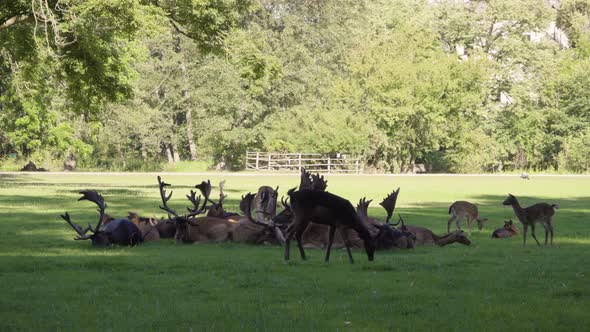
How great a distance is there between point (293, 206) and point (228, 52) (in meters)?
23.8

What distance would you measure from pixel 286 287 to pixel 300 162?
2556 inches

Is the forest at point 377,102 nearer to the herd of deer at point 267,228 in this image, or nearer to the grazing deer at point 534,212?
the herd of deer at point 267,228

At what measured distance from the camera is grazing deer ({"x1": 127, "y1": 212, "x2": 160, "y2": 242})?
1704cm

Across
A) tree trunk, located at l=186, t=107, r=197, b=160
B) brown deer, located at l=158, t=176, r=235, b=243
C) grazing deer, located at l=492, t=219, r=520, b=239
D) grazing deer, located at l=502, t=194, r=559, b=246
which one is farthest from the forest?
grazing deer, located at l=502, t=194, r=559, b=246

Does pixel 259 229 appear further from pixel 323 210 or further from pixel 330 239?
pixel 323 210

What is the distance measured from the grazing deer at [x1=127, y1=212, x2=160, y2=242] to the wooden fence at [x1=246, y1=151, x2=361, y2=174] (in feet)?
186

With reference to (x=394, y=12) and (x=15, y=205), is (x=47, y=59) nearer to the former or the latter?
(x=15, y=205)

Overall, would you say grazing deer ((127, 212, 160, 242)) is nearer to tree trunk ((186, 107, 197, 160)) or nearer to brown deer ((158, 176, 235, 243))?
brown deer ((158, 176, 235, 243))

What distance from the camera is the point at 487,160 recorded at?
74250mm

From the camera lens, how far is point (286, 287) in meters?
11.2

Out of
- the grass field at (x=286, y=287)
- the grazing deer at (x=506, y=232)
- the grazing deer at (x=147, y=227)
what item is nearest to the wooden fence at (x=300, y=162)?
the grazing deer at (x=506, y=232)

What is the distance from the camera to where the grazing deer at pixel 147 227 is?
17.0 m

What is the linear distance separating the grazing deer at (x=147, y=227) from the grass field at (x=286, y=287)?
0.33m

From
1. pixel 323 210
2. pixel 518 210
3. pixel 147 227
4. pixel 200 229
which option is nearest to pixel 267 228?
pixel 200 229
